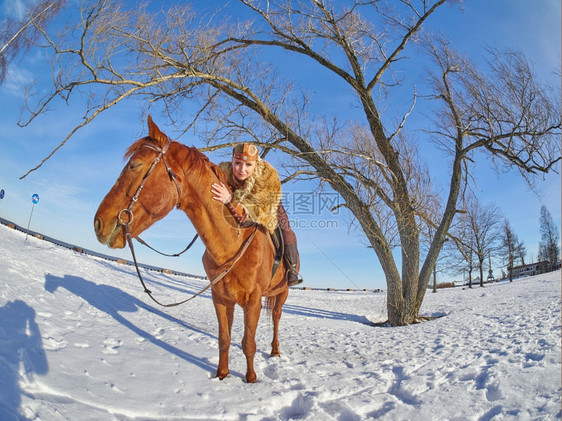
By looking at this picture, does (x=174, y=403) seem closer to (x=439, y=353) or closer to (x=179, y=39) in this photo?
(x=439, y=353)

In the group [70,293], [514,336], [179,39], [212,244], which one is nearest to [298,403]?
[212,244]

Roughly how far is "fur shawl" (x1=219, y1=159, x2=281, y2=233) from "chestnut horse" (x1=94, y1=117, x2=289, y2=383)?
0.55 ft

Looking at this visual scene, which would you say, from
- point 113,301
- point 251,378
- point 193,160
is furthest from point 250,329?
point 113,301

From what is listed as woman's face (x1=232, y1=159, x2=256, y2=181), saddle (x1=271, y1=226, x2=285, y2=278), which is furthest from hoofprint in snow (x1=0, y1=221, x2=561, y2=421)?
woman's face (x1=232, y1=159, x2=256, y2=181)

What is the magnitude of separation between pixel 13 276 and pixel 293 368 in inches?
189

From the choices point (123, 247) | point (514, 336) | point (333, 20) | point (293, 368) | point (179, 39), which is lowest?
point (293, 368)

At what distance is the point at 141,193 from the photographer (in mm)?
2152

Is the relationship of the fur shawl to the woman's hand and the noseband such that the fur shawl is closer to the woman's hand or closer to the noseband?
the woman's hand

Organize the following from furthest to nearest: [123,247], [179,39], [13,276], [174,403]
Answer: [179,39]
[13,276]
[174,403]
[123,247]

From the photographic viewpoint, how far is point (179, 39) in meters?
5.27

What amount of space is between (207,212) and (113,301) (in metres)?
4.95

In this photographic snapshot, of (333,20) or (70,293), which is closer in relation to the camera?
(70,293)

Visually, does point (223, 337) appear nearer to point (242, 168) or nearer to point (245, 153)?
point (242, 168)

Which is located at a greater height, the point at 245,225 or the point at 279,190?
the point at 279,190
